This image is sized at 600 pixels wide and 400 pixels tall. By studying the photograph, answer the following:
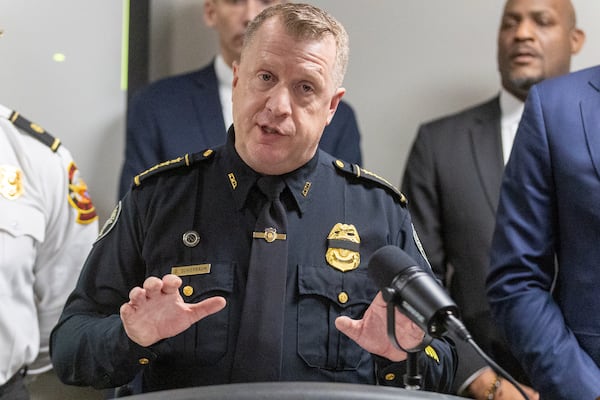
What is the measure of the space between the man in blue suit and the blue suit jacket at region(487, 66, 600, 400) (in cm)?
80

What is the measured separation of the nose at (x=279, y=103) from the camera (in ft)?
5.39

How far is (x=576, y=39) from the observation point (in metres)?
3.03

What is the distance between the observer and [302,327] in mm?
1639

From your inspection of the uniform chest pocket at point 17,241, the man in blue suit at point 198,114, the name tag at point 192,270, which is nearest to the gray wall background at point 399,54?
the man in blue suit at point 198,114

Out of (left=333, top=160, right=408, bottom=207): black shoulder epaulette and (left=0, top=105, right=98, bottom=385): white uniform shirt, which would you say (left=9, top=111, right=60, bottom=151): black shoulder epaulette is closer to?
(left=0, top=105, right=98, bottom=385): white uniform shirt

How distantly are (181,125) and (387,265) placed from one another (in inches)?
57.1

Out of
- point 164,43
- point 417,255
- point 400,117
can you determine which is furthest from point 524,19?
point 417,255

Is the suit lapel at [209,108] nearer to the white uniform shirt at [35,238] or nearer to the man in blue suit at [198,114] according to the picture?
the man in blue suit at [198,114]

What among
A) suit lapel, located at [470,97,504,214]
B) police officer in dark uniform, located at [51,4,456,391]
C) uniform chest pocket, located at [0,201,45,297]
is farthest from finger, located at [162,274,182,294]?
suit lapel, located at [470,97,504,214]

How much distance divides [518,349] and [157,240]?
76 cm

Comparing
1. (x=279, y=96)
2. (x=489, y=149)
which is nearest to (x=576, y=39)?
(x=489, y=149)

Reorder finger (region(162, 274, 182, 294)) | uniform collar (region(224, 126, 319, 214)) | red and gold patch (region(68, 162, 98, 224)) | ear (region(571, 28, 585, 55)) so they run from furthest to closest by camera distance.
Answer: ear (region(571, 28, 585, 55))
red and gold patch (region(68, 162, 98, 224))
uniform collar (region(224, 126, 319, 214))
finger (region(162, 274, 182, 294))

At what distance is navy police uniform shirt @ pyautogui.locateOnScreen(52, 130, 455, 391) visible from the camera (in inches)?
63.2

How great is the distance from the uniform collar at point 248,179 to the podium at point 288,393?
0.55m
